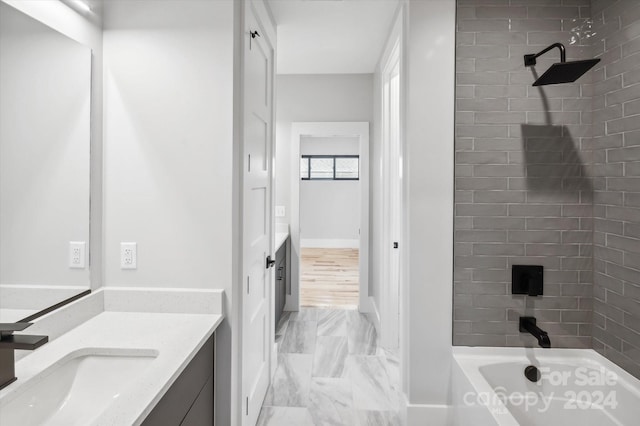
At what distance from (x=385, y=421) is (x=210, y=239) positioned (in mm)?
1562

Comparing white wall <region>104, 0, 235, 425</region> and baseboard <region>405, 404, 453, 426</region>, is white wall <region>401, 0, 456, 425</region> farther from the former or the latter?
white wall <region>104, 0, 235, 425</region>

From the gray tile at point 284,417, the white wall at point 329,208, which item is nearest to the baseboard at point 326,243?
the white wall at point 329,208

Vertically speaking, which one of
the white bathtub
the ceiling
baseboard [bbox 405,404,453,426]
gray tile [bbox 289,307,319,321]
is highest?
the ceiling

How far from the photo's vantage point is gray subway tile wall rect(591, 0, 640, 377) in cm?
173

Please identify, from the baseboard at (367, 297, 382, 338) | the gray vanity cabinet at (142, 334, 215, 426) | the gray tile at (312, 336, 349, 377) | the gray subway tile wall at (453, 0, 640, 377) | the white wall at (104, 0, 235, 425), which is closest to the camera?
the gray vanity cabinet at (142, 334, 215, 426)

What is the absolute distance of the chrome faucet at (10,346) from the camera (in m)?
1.04

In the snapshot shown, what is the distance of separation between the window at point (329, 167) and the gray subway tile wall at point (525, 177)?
6.49 m

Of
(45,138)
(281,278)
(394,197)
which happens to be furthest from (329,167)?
(45,138)

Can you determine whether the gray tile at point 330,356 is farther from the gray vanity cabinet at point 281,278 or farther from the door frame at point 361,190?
the door frame at point 361,190

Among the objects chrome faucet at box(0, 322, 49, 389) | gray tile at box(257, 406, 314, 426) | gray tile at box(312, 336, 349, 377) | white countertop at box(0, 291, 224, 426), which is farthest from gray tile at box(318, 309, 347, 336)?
chrome faucet at box(0, 322, 49, 389)

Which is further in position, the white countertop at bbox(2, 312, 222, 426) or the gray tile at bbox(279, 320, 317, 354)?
the gray tile at bbox(279, 320, 317, 354)

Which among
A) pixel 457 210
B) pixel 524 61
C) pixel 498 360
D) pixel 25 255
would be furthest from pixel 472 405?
pixel 25 255

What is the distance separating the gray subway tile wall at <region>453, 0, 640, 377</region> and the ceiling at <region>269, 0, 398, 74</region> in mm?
913

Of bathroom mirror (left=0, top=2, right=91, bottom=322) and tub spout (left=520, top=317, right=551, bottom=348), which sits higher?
bathroom mirror (left=0, top=2, right=91, bottom=322)
